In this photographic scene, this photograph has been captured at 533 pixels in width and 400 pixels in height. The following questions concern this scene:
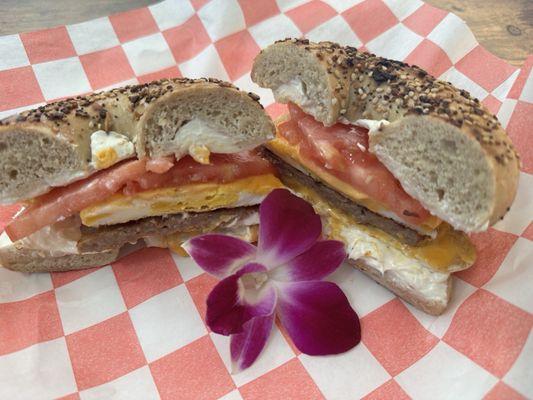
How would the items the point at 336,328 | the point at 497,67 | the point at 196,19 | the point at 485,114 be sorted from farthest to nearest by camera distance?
the point at 196,19, the point at 497,67, the point at 336,328, the point at 485,114

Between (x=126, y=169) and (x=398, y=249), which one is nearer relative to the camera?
(x=126, y=169)

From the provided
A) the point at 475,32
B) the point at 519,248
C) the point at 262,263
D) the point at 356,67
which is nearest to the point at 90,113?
the point at 262,263

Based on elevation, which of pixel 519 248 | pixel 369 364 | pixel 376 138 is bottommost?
pixel 369 364

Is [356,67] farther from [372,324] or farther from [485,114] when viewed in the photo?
[372,324]

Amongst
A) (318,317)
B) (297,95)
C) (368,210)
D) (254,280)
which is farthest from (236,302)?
(297,95)

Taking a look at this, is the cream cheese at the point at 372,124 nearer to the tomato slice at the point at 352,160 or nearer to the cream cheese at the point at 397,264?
the tomato slice at the point at 352,160

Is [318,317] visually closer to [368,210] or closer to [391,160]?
[368,210]

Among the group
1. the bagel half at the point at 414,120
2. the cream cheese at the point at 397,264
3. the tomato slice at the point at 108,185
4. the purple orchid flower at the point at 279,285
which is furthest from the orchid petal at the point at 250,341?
the bagel half at the point at 414,120
